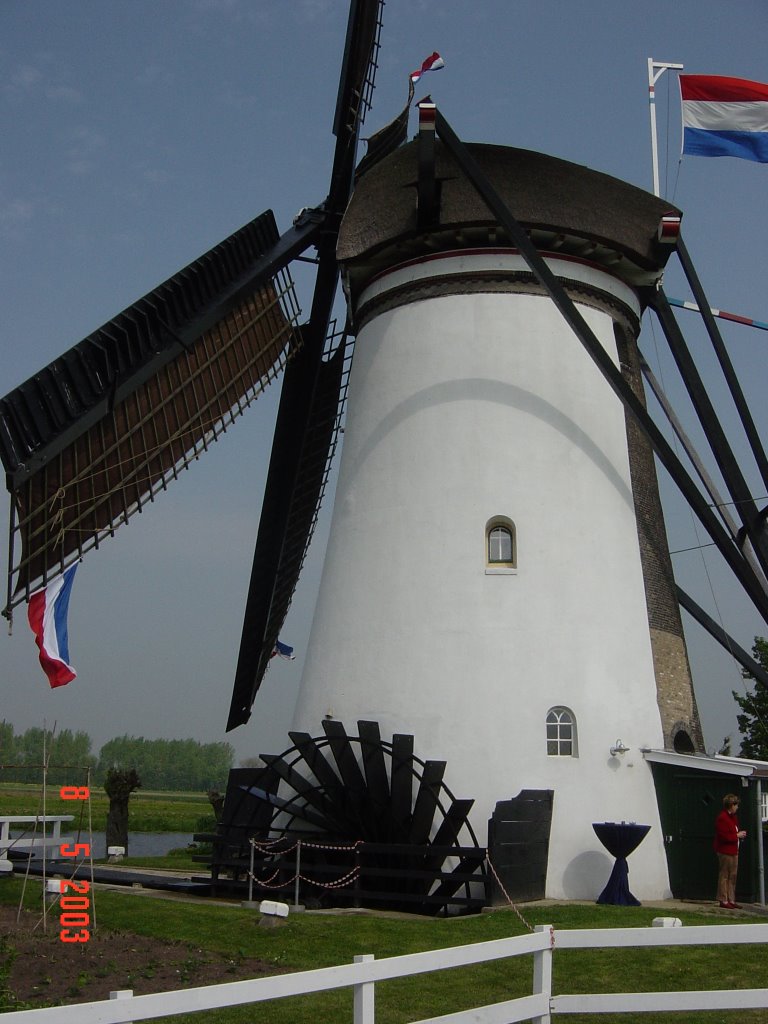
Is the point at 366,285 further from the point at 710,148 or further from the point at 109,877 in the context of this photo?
the point at 109,877

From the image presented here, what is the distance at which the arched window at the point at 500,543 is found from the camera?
14852mm

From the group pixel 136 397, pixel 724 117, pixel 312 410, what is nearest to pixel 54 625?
pixel 136 397

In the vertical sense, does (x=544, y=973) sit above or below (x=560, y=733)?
below

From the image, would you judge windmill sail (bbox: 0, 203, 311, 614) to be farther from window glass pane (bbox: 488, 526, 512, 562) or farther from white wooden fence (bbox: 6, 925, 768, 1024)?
white wooden fence (bbox: 6, 925, 768, 1024)

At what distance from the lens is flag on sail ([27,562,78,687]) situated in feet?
42.6

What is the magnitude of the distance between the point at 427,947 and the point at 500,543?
6240 millimetres

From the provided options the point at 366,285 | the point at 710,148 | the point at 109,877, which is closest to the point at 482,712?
the point at 109,877

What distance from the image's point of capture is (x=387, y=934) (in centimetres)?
1080

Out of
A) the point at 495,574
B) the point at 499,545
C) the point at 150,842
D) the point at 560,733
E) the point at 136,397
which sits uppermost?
the point at 136,397

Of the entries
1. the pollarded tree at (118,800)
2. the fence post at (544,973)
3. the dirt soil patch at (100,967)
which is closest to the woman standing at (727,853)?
the dirt soil patch at (100,967)

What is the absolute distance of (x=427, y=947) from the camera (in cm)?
1001

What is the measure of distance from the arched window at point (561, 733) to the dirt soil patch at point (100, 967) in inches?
220

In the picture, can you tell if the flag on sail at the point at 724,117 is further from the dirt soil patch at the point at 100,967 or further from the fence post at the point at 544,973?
the fence post at the point at 544,973

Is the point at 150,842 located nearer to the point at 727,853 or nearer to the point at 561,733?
the point at 561,733
